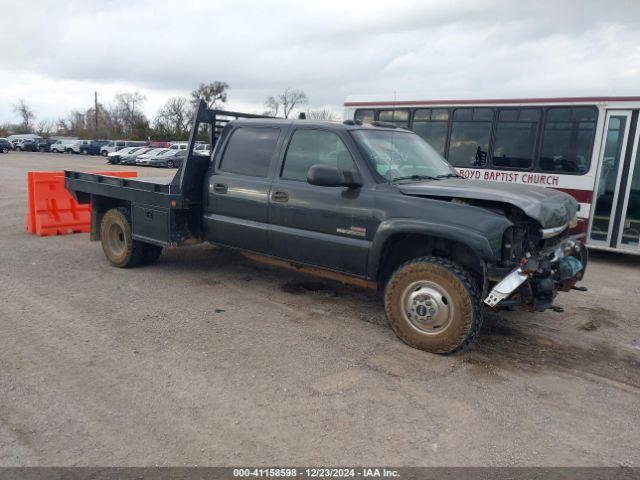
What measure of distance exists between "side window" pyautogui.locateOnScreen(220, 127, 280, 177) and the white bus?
5080 millimetres

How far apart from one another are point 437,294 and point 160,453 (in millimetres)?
2470

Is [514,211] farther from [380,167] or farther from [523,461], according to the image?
[523,461]

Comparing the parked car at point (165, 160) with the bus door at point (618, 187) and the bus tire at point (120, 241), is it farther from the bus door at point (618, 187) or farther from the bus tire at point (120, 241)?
the bus door at point (618, 187)

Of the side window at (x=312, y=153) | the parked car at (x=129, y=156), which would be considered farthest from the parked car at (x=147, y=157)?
the side window at (x=312, y=153)

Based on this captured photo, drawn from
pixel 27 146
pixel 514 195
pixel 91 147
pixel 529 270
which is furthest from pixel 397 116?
pixel 27 146

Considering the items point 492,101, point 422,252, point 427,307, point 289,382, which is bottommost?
point 289,382

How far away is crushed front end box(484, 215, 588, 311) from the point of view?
399 cm

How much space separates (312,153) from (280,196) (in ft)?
1.81

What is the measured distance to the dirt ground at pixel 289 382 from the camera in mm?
3033

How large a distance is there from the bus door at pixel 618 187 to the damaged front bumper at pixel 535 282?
4904 mm

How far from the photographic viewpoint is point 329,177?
457 cm

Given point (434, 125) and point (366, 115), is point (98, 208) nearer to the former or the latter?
point (366, 115)

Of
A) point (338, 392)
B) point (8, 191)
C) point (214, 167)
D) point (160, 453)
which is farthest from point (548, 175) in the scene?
point (8, 191)

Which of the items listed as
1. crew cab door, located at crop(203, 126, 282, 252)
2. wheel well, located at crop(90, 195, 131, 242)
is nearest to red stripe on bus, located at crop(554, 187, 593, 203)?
crew cab door, located at crop(203, 126, 282, 252)
